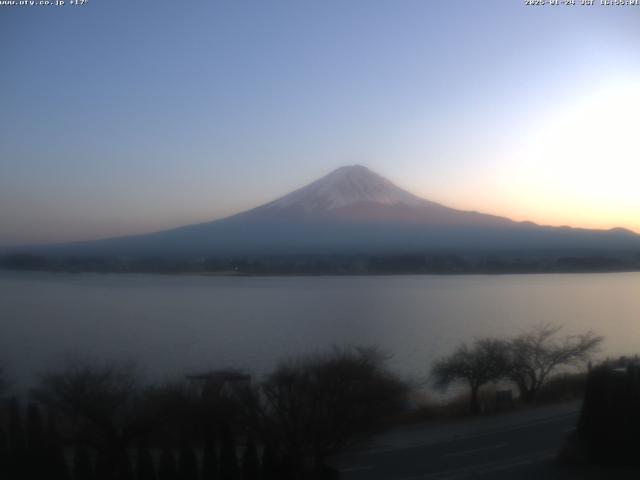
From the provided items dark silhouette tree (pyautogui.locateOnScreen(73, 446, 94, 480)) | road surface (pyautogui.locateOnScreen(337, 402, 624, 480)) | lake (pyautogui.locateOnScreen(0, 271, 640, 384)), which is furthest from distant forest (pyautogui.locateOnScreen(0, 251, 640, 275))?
dark silhouette tree (pyautogui.locateOnScreen(73, 446, 94, 480))

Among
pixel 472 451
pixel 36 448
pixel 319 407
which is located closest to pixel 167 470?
pixel 36 448

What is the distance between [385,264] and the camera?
28.6m

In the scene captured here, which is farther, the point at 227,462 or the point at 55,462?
the point at 227,462

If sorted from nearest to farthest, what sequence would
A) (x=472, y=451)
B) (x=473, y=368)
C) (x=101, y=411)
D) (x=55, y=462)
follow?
(x=55, y=462) → (x=101, y=411) → (x=472, y=451) → (x=473, y=368)

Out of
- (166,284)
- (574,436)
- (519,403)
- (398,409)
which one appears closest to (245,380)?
(398,409)

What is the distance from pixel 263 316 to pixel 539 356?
7.74 m

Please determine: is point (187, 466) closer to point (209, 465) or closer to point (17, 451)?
point (209, 465)

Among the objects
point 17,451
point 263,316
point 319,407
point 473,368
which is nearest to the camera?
point 17,451

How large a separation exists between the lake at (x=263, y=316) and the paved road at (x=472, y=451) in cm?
248

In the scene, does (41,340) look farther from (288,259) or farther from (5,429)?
(288,259)

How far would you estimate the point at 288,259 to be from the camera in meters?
29.4

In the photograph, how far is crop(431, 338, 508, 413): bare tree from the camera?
372 inches

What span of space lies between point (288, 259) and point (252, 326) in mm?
14701

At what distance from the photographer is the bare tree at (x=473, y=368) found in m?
9.46
